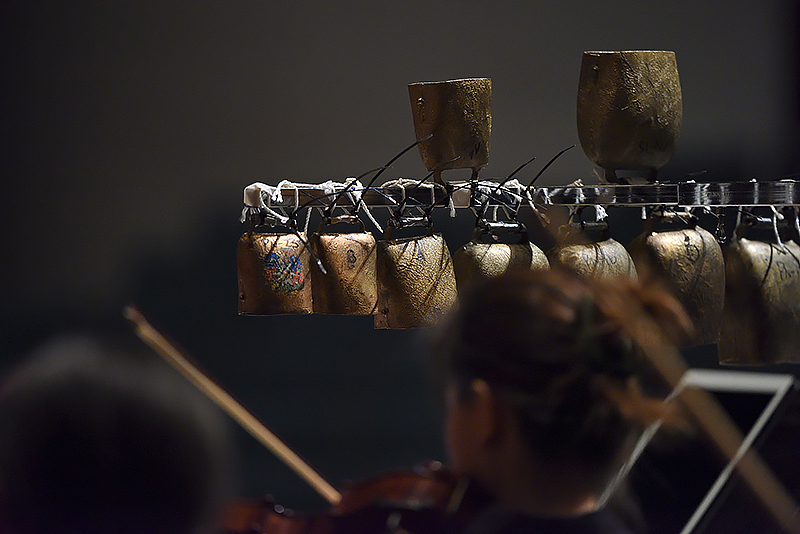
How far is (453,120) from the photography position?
1.56 metres

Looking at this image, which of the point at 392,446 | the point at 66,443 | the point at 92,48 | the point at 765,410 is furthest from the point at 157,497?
the point at 92,48

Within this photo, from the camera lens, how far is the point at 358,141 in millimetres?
2670

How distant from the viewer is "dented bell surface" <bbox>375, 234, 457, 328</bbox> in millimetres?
1516

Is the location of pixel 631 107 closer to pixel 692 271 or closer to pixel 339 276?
pixel 692 271

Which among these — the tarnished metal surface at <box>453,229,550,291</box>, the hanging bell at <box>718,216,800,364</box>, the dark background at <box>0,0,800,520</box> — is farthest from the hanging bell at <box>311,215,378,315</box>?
the dark background at <box>0,0,800,520</box>

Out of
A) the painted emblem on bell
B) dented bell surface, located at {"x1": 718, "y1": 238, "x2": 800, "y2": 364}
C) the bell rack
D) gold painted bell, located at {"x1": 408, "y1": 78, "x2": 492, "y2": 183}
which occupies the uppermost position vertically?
gold painted bell, located at {"x1": 408, "y1": 78, "x2": 492, "y2": 183}

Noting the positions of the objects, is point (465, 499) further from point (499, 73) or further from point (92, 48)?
point (92, 48)

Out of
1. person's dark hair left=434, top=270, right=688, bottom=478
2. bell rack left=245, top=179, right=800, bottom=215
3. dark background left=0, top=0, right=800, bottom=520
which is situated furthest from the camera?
dark background left=0, top=0, right=800, bottom=520

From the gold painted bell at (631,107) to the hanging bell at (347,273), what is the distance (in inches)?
16.7

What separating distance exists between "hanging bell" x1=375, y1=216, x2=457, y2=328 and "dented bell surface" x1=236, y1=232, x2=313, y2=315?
174mm

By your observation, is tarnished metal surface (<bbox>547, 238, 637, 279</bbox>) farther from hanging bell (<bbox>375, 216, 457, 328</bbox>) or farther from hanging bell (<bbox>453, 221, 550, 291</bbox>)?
hanging bell (<bbox>375, 216, 457, 328</bbox>)

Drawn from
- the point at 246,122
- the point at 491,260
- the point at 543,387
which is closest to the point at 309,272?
the point at 491,260

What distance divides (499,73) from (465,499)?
2.01m

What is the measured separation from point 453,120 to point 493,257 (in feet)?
0.80
